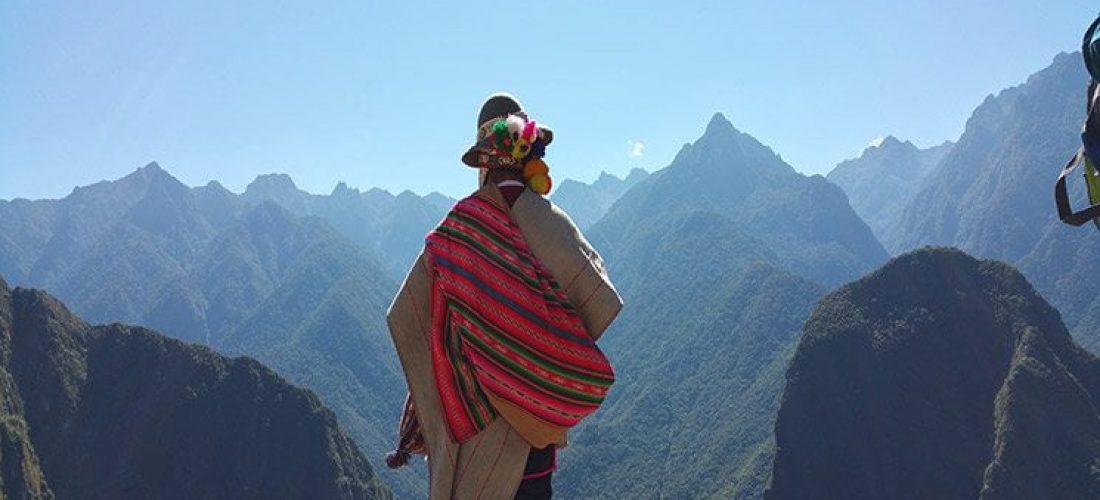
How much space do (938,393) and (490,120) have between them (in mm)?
64480

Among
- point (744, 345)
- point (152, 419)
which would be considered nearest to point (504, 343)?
point (152, 419)

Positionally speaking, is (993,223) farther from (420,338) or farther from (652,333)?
(420,338)

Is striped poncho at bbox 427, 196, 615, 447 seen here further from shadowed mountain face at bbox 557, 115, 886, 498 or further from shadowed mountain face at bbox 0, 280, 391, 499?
shadowed mountain face at bbox 557, 115, 886, 498

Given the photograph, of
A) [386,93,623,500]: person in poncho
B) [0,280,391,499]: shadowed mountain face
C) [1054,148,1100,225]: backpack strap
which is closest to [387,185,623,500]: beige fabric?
[386,93,623,500]: person in poncho

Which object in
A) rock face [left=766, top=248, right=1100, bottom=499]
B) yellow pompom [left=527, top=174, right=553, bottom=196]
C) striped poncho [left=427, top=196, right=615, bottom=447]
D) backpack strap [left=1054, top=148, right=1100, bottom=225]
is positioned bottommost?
rock face [left=766, top=248, right=1100, bottom=499]

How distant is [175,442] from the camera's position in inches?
2606

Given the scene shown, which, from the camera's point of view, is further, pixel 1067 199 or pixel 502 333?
pixel 1067 199

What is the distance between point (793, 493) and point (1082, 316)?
99.1 m

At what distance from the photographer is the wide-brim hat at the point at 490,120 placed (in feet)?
11.5

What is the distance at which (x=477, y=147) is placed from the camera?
3.53 meters

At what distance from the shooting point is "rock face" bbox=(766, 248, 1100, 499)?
50.6 m

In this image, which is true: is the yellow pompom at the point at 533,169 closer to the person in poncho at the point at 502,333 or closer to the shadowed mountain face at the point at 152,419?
the person in poncho at the point at 502,333

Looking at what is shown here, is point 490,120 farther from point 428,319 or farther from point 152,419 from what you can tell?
point 152,419

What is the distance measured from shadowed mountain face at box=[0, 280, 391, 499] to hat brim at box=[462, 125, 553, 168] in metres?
64.2
